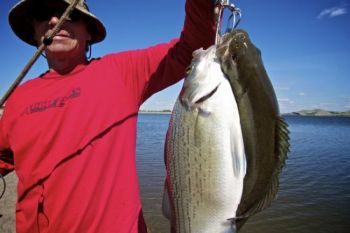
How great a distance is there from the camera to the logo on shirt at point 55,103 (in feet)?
9.42

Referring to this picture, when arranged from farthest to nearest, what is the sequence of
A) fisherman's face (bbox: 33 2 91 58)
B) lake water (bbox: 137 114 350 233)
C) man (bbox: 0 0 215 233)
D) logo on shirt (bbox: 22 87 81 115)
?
1. lake water (bbox: 137 114 350 233)
2. fisherman's face (bbox: 33 2 91 58)
3. logo on shirt (bbox: 22 87 81 115)
4. man (bbox: 0 0 215 233)

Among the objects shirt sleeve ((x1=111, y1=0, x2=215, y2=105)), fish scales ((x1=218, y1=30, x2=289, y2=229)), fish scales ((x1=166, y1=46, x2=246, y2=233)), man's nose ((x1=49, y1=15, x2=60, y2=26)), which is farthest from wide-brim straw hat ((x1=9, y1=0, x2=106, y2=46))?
fish scales ((x1=218, y1=30, x2=289, y2=229))

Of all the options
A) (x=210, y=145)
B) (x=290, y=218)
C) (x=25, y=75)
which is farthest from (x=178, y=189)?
(x=290, y=218)

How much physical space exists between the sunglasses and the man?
17mm

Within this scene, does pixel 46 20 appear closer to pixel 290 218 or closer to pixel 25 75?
pixel 25 75

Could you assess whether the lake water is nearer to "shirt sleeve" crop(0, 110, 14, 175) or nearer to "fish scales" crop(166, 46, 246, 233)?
"shirt sleeve" crop(0, 110, 14, 175)

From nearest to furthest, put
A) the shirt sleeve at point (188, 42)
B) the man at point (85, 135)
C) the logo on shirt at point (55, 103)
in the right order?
the shirt sleeve at point (188, 42) < the man at point (85, 135) < the logo on shirt at point (55, 103)

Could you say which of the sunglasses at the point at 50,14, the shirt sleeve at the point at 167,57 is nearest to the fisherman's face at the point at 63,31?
the sunglasses at the point at 50,14

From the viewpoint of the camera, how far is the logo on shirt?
287cm

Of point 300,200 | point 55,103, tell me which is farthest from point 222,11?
point 300,200

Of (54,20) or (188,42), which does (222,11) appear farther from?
(54,20)

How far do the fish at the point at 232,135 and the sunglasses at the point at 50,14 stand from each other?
1836 mm

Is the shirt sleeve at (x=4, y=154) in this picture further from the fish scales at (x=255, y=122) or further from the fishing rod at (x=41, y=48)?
the fish scales at (x=255, y=122)

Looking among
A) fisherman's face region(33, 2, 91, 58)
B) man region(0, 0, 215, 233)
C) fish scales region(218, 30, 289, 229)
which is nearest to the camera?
fish scales region(218, 30, 289, 229)
